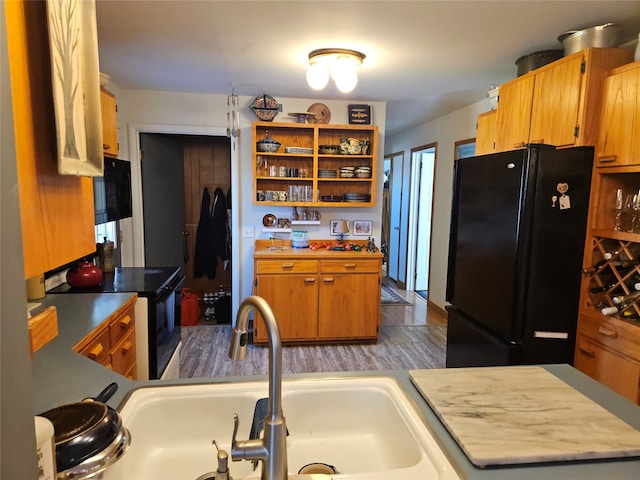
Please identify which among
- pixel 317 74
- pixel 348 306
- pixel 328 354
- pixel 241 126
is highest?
pixel 317 74

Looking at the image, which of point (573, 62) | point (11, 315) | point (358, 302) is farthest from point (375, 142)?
point (11, 315)

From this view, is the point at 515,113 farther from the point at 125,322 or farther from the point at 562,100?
the point at 125,322

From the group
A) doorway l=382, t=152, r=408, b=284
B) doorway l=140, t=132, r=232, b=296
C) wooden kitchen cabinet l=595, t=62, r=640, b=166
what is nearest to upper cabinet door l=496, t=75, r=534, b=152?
wooden kitchen cabinet l=595, t=62, r=640, b=166

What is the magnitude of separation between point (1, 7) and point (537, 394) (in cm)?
141

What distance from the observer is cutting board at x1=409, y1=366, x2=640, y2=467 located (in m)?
0.90

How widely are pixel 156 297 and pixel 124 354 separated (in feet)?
1.23

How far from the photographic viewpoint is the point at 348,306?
3748 millimetres

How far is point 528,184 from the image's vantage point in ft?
6.88

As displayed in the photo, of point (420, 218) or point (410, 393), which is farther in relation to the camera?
point (420, 218)

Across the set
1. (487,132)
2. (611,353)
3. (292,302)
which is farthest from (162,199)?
(611,353)

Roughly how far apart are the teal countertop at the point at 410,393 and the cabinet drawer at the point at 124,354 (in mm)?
375

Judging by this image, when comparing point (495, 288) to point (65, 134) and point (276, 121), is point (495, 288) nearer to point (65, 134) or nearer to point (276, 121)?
point (65, 134)

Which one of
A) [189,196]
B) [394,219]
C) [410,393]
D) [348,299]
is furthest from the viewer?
[394,219]

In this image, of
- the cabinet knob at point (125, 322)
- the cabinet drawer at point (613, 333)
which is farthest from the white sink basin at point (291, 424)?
the cabinet drawer at point (613, 333)
